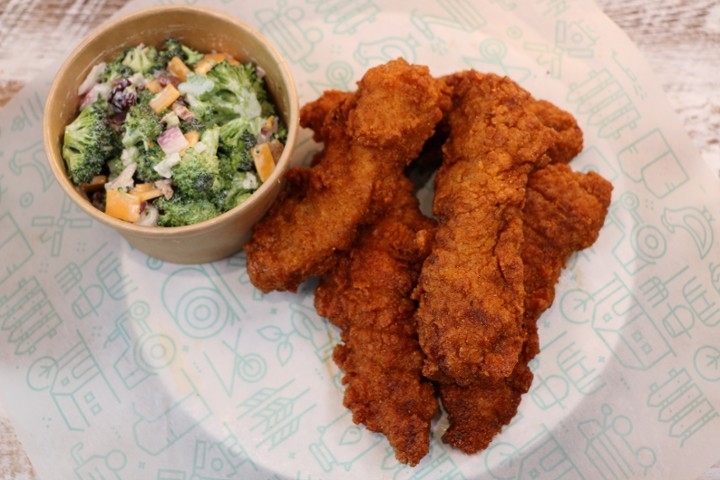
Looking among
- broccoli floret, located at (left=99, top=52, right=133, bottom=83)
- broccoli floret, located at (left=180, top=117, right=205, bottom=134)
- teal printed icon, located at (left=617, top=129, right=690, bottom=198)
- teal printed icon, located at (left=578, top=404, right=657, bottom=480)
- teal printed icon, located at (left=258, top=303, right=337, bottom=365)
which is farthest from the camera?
teal printed icon, located at (left=617, top=129, right=690, bottom=198)

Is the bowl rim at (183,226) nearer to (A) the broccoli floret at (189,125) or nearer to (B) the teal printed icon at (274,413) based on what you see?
(A) the broccoli floret at (189,125)

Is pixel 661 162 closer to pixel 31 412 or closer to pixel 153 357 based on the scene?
pixel 153 357

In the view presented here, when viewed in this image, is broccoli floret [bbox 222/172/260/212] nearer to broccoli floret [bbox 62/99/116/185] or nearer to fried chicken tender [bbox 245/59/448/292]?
fried chicken tender [bbox 245/59/448/292]

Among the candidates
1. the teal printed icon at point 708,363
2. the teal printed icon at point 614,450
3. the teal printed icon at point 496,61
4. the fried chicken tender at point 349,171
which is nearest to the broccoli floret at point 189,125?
the fried chicken tender at point 349,171

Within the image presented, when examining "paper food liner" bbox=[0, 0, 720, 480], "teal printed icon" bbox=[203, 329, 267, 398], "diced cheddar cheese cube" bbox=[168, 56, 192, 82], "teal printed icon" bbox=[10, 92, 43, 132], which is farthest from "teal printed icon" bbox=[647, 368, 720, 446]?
"teal printed icon" bbox=[10, 92, 43, 132]

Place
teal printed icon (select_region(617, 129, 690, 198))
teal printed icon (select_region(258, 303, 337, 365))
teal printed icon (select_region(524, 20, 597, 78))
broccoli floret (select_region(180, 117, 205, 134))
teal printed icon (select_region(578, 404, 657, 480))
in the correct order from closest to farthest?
1. broccoli floret (select_region(180, 117, 205, 134))
2. teal printed icon (select_region(578, 404, 657, 480))
3. teal printed icon (select_region(258, 303, 337, 365))
4. teal printed icon (select_region(617, 129, 690, 198))
5. teal printed icon (select_region(524, 20, 597, 78))

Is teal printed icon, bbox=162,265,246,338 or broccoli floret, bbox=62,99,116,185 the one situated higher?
broccoli floret, bbox=62,99,116,185

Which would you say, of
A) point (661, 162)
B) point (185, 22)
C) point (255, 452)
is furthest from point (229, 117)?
point (661, 162)
